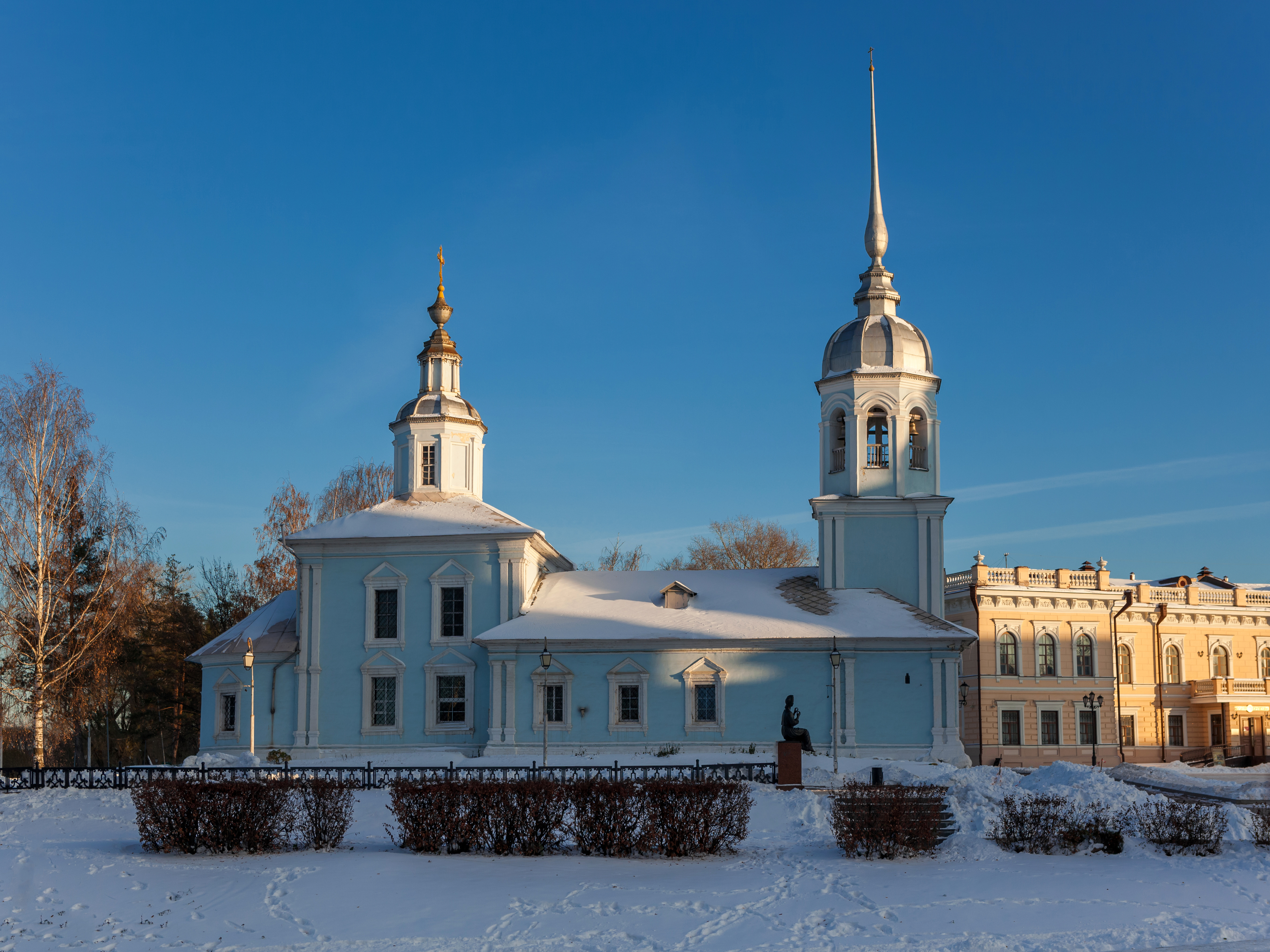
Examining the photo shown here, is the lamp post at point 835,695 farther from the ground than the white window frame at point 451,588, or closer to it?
closer to it

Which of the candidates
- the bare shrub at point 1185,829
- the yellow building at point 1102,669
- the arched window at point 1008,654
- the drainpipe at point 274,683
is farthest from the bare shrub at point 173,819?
the arched window at point 1008,654

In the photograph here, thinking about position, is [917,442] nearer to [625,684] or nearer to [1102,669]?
[625,684]

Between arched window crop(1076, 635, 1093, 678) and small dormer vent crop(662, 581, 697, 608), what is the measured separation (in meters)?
19.8

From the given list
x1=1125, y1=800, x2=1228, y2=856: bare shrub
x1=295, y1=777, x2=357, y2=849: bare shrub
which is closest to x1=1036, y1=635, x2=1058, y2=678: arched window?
x1=1125, y1=800, x2=1228, y2=856: bare shrub

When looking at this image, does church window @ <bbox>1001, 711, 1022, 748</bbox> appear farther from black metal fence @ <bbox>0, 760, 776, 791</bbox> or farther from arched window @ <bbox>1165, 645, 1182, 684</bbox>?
black metal fence @ <bbox>0, 760, 776, 791</bbox>

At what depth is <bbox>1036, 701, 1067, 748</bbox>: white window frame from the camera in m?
45.9

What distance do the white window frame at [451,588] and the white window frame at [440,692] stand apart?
0.83 feet

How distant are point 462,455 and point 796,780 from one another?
1872 centimetres

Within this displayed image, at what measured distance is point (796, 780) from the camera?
76.2 ft

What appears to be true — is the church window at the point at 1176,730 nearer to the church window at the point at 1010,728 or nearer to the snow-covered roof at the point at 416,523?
the church window at the point at 1010,728

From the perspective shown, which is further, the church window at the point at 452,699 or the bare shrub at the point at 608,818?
the church window at the point at 452,699

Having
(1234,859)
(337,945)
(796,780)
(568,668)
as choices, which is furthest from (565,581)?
(337,945)

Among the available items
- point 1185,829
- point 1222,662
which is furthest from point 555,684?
point 1222,662

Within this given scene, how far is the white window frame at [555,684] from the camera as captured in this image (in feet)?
108
